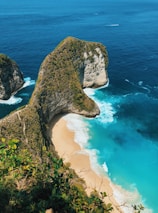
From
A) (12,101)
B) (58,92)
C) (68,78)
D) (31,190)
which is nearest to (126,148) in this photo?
(58,92)

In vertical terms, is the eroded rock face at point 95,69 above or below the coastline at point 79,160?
above

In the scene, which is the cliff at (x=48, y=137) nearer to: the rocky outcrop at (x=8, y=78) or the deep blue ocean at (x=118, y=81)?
the deep blue ocean at (x=118, y=81)

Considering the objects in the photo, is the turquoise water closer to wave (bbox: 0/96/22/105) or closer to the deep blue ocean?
the deep blue ocean

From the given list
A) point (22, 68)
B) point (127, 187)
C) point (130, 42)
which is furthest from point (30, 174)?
point (130, 42)

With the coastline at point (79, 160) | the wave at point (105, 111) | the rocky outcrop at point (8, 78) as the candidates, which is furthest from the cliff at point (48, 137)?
the rocky outcrop at point (8, 78)

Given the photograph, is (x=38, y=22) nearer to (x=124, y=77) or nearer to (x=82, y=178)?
(x=124, y=77)
